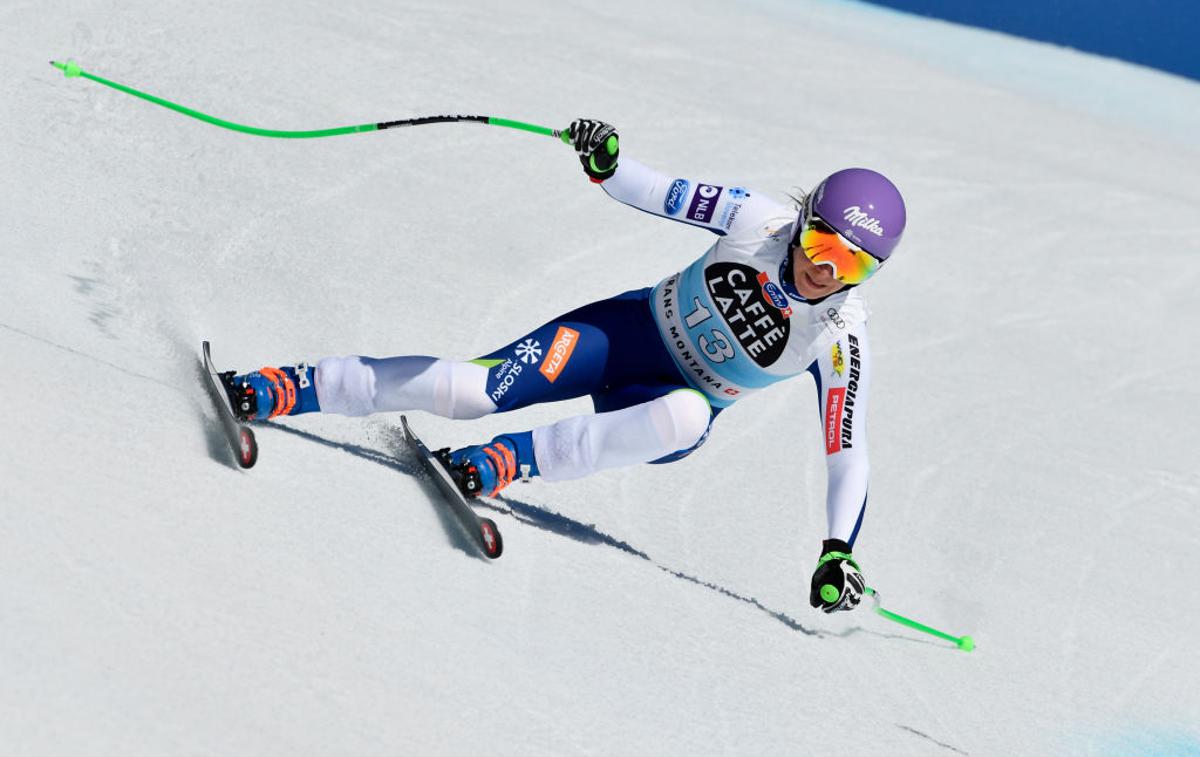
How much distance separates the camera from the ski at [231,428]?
381cm

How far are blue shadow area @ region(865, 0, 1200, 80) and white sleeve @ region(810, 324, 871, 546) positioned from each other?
27.8 ft

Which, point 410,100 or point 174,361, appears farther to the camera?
point 410,100

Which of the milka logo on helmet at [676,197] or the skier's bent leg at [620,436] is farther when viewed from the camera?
the milka logo on helmet at [676,197]

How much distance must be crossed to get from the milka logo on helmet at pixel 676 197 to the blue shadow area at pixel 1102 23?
860 centimetres

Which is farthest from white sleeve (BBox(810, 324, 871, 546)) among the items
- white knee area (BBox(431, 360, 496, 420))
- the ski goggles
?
white knee area (BBox(431, 360, 496, 420))

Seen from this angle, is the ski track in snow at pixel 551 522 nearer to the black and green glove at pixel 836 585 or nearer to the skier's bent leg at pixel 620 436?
the skier's bent leg at pixel 620 436

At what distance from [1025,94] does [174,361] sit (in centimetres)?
792

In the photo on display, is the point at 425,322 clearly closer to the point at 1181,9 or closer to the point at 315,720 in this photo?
the point at 315,720

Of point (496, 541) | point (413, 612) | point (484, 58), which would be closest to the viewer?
point (413, 612)

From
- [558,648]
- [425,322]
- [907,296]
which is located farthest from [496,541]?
[907,296]

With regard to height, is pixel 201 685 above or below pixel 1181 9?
below

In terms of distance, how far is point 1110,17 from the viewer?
39.1 feet

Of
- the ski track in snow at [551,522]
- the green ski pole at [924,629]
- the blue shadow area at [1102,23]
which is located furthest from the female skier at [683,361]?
the blue shadow area at [1102,23]

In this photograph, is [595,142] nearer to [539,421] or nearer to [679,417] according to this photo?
[679,417]
